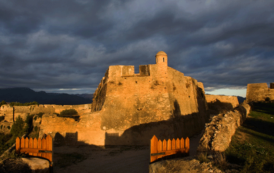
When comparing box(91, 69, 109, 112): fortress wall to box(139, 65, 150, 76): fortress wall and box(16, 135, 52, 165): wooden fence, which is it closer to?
box(139, 65, 150, 76): fortress wall

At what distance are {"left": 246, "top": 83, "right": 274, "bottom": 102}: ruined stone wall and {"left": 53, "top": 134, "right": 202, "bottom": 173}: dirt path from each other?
20631 millimetres

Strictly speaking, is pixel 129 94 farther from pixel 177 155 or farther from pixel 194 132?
pixel 177 155

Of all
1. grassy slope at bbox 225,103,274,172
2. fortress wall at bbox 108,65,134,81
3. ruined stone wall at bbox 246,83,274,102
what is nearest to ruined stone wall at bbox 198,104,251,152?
grassy slope at bbox 225,103,274,172

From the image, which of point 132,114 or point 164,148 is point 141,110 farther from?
point 164,148

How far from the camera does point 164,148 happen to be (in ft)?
20.2

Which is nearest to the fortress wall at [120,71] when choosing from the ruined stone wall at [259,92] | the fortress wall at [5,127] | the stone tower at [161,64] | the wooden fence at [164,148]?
the stone tower at [161,64]

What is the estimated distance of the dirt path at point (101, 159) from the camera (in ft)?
32.5

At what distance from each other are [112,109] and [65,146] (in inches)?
182

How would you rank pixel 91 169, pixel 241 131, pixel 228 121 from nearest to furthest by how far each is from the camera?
pixel 228 121 < pixel 241 131 < pixel 91 169

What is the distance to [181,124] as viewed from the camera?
16.3 metres

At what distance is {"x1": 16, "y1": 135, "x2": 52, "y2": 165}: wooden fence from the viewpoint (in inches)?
273

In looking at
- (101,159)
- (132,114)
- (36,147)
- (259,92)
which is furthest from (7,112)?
(259,92)

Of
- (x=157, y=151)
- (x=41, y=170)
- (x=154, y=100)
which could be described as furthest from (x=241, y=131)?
(x=41, y=170)

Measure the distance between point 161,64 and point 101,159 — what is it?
8939 millimetres
